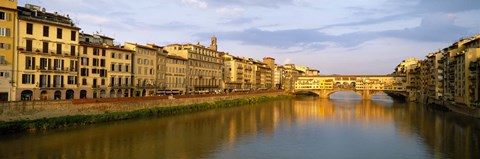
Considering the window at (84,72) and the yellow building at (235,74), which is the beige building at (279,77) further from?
the window at (84,72)

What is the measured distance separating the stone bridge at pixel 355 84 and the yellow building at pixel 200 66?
100 feet

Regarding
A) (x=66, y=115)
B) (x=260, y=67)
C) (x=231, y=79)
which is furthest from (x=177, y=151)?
(x=260, y=67)

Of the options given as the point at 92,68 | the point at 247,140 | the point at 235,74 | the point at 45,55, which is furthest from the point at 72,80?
the point at 235,74

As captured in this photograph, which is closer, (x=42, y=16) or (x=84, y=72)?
(x=42, y=16)

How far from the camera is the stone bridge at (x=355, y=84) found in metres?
85.4

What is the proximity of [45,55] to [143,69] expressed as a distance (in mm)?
15654

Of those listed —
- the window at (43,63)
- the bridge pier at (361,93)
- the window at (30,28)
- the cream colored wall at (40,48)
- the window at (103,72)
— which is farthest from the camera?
the bridge pier at (361,93)

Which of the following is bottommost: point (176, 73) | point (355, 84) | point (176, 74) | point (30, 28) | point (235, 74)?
point (355, 84)

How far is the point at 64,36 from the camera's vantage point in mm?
36594

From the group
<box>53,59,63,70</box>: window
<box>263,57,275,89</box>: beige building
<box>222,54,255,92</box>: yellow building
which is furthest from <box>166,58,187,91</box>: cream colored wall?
<box>263,57,275,89</box>: beige building

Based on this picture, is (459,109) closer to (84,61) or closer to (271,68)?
(84,61)

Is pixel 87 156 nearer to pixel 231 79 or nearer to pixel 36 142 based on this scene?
pixel 36 142

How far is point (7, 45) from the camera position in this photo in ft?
105


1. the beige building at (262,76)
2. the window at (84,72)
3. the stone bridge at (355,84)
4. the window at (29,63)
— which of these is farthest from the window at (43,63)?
the stone bridge at (355,84)
